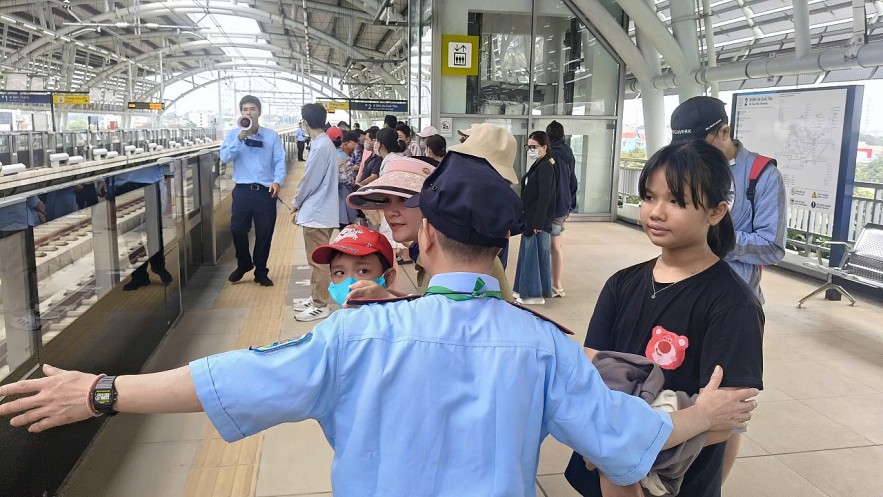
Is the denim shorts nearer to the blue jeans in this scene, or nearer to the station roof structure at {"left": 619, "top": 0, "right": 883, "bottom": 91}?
the blue jeans

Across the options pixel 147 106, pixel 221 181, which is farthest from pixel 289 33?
pixel 221 181

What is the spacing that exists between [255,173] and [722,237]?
513 cm

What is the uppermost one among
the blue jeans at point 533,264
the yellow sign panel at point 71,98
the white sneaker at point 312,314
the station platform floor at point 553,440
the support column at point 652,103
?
the yellow sign panel at point 71,98

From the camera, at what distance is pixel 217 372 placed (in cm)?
102

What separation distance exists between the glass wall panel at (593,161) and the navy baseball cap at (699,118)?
9699 millimetres

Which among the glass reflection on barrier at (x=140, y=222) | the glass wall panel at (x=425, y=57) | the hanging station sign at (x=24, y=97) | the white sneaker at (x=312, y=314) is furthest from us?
the hanging station sign at (x=24, y=97)

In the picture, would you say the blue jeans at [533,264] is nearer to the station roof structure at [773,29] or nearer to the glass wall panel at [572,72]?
the station roof structure at [773,29]

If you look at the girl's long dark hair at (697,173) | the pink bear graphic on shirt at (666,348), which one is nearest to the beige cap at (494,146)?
the girl's long dark hair at (697,173)

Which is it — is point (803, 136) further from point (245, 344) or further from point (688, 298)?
point (688, 298)

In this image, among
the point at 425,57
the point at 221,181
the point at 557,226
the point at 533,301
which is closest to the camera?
the point at 533,301

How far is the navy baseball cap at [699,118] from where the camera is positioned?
2416 mm

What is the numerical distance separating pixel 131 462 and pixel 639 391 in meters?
2.71

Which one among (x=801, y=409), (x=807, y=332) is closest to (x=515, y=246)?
(x=807, y=332)

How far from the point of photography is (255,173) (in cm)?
623
